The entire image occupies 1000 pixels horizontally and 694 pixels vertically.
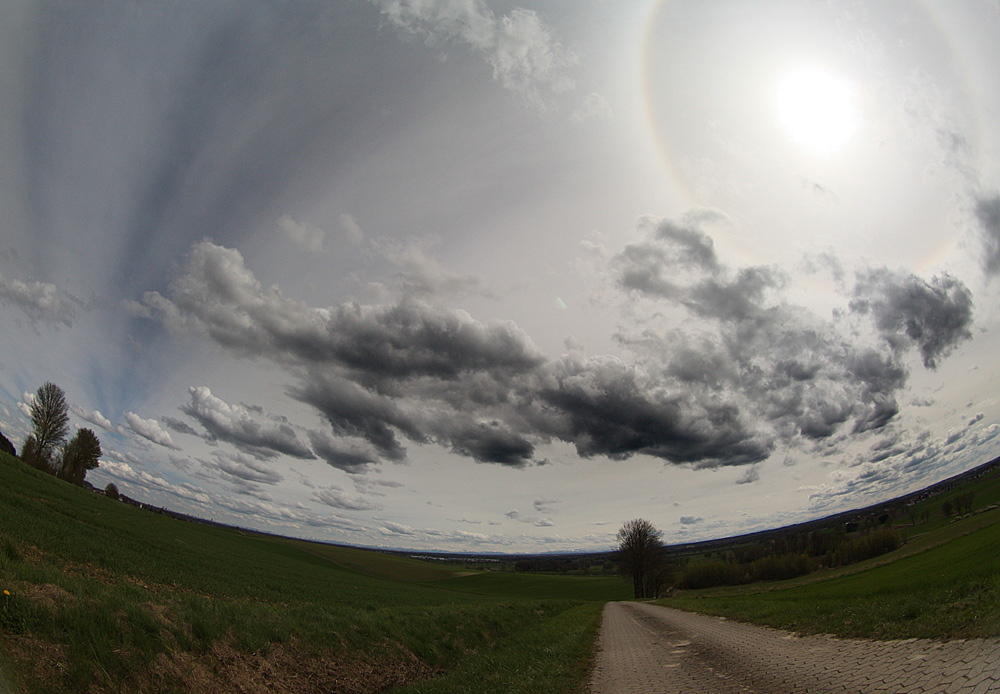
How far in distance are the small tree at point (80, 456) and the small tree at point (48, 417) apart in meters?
13.7

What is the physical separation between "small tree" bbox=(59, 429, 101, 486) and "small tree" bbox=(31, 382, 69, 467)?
1366 cm

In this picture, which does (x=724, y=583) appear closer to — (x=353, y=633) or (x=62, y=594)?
(x=353, y=633)

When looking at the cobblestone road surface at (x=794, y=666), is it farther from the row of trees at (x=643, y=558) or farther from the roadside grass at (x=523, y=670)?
the row of trees at (x=643, y=558)

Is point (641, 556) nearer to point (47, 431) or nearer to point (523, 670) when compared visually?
point (523, 670)

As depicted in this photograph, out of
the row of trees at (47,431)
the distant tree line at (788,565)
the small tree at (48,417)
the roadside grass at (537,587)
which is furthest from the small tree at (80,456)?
the distant tree line at (788,565)

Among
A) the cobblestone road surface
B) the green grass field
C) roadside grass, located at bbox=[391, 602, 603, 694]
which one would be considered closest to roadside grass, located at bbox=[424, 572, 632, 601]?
the green grass field

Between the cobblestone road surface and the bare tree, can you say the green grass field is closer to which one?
the cobblestone road surface

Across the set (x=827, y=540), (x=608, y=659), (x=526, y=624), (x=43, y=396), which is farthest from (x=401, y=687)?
(x=827, y=540)

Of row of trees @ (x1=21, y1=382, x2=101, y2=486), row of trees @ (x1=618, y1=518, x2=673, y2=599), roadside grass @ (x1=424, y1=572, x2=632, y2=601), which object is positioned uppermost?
row of trees @ (x1=21, y1=382, x2=101, y2=486)

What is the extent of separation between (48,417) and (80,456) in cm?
2205

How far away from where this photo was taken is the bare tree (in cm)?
7362

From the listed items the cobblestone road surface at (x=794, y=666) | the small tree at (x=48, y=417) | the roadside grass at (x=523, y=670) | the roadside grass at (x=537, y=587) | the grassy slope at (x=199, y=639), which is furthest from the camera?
the roadside grass at (x=537, y=587)

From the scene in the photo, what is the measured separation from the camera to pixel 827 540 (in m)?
97.4

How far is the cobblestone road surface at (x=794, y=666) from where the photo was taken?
6465 mm
